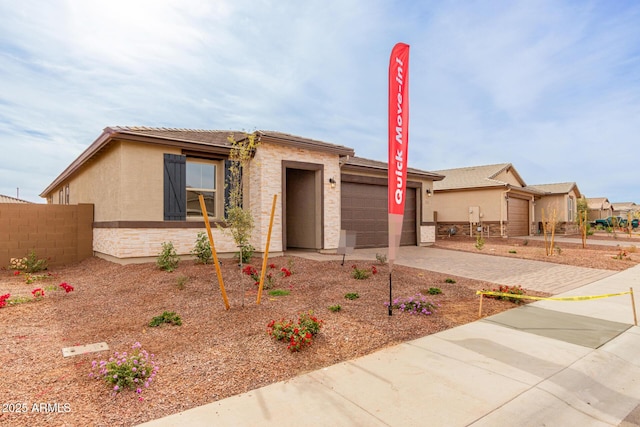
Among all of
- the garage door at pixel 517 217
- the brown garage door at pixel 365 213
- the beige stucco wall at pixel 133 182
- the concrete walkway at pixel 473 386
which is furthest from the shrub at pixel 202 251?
the garage door at pixel 517 217

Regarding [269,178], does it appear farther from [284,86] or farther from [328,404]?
[328,404]

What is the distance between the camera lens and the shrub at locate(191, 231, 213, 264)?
912 centimetres

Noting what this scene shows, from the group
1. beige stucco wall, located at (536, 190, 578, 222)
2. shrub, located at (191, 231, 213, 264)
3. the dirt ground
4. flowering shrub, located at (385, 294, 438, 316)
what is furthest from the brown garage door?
beige stucco wall, located at (536, 190, 578, 222)

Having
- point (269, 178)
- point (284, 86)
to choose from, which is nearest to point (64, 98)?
point (284, 86)

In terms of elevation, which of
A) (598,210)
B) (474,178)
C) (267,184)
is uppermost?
(474,178)

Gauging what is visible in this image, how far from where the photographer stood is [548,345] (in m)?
4.40

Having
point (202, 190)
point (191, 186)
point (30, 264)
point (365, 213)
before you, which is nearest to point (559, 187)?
point (365, 213)

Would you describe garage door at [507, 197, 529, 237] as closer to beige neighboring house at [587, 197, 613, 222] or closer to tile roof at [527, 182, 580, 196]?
tile roof at [527, 182, 580, 196]

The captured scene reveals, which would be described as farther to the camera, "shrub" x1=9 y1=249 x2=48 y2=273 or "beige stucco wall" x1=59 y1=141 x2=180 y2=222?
"shrub" x1=9 y1=249 x2=48 y2=273

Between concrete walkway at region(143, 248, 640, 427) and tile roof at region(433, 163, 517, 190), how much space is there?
19.2 m

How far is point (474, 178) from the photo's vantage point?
24.9 meters

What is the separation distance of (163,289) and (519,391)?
21.0ft

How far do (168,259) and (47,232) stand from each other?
5.54 meters

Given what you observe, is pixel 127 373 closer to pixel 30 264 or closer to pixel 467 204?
pixel 30 264
